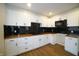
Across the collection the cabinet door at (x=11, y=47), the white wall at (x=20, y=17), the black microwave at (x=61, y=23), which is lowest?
the cabinet door at (x=11, y=47)

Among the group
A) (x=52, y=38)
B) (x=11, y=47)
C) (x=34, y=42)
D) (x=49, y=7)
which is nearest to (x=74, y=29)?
(x=52, y=38)

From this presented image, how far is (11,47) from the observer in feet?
5.30

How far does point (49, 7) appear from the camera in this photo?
166cm

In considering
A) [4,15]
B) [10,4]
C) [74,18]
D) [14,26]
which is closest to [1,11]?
[4,15]

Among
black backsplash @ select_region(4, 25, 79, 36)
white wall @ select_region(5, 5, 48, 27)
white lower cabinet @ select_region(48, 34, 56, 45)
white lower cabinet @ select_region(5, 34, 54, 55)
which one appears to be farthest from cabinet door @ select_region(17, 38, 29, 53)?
white lower cabinet @ select_region(48, 34, 56, 45)

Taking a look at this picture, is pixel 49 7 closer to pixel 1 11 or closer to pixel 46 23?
pixel 46 23

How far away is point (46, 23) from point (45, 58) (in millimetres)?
598

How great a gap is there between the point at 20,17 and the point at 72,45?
0.99 meters

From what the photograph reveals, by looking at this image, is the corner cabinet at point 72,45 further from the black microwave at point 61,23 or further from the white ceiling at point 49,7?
the white ceiling at point 49,7

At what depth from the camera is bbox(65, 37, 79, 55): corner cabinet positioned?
5.29ft

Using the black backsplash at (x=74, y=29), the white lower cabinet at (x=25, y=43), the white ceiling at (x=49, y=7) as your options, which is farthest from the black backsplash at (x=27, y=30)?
the white ceiling at (x=49, y=7)

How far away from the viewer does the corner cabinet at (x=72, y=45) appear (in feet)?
5.29

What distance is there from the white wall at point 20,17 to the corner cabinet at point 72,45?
1.70ft

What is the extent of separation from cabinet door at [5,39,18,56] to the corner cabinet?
2.83 feet
